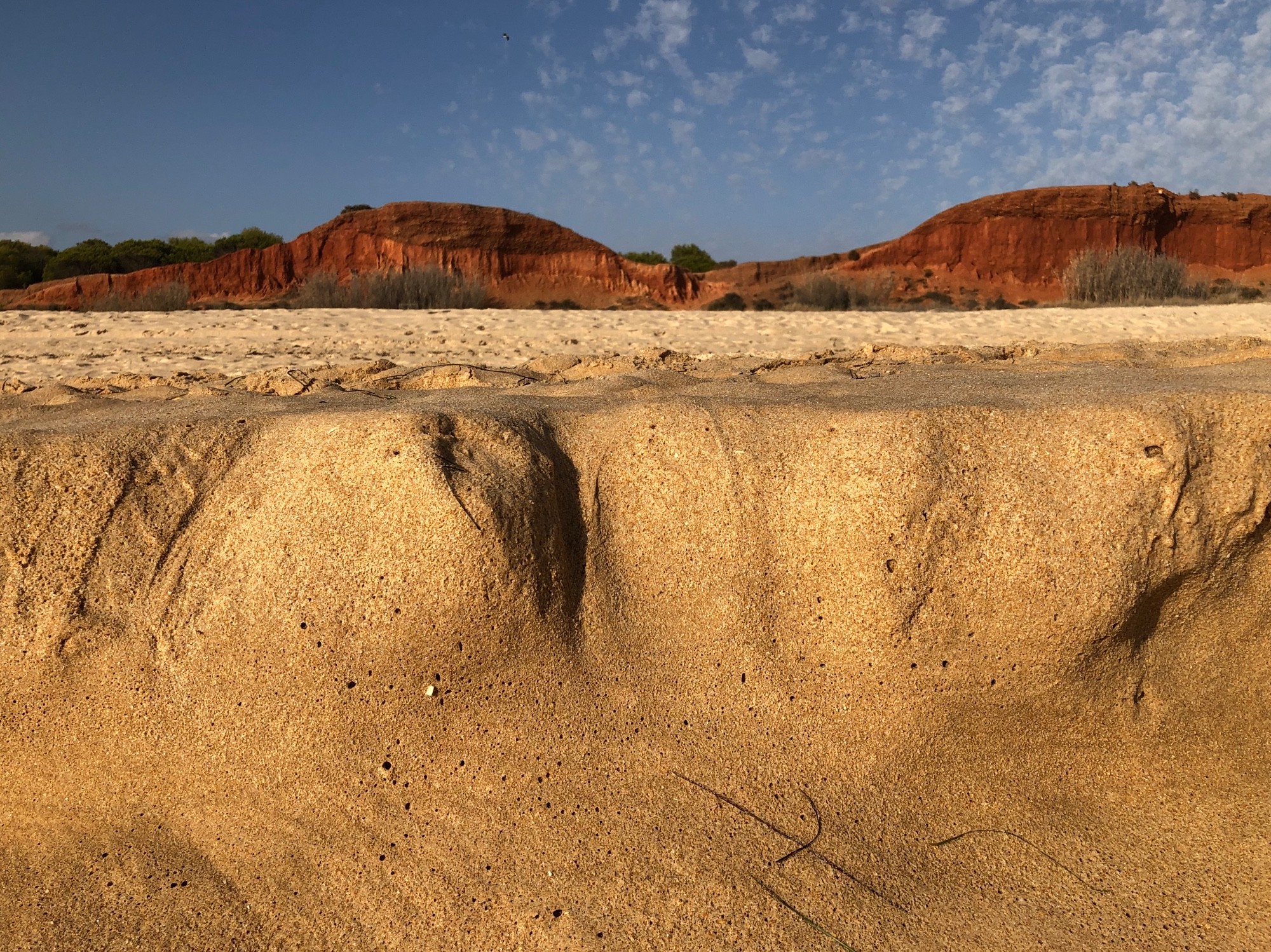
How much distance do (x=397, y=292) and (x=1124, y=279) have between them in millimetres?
11469

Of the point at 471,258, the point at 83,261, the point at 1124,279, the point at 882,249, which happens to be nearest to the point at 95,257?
the point at 83,261

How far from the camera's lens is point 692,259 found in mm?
31844

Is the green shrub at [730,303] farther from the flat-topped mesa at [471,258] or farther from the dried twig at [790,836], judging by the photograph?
the dried twig at [790,836]

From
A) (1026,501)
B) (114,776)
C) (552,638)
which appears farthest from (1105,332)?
(114,776)

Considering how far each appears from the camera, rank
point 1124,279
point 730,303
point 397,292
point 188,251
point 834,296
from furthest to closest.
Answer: point 188,251, point 730,303, point 834,296, point 1124,279, point 397,292

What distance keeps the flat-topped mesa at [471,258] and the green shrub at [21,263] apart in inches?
233

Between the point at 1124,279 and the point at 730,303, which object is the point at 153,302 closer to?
the point at 730,303

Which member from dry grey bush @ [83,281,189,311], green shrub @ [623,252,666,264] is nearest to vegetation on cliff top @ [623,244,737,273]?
green shrub @ [623,252,666,264]

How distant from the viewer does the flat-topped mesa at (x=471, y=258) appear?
21.7 meters

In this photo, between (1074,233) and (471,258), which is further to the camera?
(1074,233)

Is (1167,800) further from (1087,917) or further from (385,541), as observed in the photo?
(385,541)

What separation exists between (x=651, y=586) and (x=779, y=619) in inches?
13.5

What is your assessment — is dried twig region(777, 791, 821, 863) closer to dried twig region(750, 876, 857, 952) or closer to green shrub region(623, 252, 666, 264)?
dried twig region(750, 876, 857, 952)

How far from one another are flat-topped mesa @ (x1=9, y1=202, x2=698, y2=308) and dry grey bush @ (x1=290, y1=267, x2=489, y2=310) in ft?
24.0
